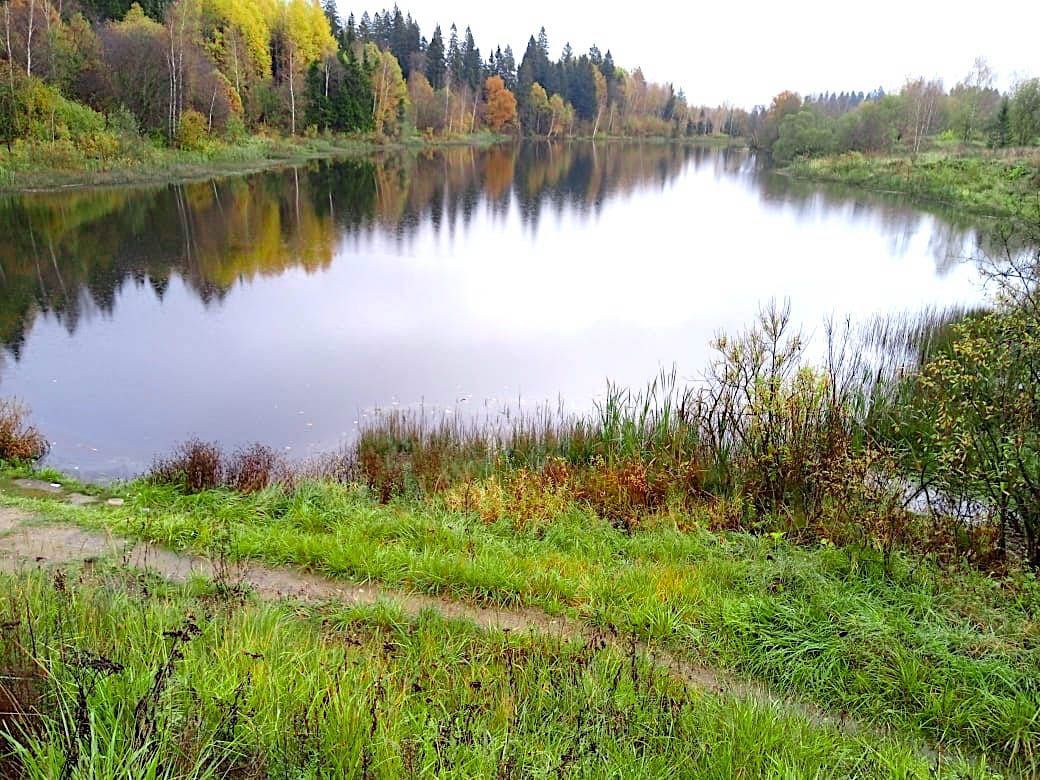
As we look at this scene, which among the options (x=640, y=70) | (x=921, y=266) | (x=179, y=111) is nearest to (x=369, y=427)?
(x=921, y=266)

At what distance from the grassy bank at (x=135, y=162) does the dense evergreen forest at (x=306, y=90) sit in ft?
1.50

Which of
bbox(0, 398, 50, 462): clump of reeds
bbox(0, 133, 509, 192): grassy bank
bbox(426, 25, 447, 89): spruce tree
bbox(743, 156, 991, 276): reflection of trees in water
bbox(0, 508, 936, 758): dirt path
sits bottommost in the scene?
bbox(0, 398, 50, 462): clump of reeds

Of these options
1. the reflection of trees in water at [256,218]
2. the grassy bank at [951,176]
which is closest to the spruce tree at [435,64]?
the reflection of trees in water at [256,218]

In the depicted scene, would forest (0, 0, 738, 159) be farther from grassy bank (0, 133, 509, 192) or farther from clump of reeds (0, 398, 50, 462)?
clump of reeds (0, 398, 50, 462)

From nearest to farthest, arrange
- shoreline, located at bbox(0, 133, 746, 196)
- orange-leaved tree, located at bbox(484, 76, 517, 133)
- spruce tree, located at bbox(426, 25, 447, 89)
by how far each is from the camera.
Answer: shoreline, located at bbox(0, 133, 746, 196) < spruce tree, located at bbox(426, 25, 447, 89) < orange-leaved tree, located at bbox(484, 76, 517, 133)

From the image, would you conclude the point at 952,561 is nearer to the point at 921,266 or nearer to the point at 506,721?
the point at 506,721

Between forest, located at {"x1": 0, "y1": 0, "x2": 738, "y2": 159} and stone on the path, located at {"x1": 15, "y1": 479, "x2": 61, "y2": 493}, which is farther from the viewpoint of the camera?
forest, located at {"x1": 0, "y1": 0, "x2": 738, "y2": 159}

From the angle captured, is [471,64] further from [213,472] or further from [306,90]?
[213,472]

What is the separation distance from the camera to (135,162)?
33.1 m

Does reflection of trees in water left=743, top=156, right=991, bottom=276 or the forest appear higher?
the forest

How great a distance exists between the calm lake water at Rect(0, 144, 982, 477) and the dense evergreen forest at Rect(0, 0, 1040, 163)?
282 inches

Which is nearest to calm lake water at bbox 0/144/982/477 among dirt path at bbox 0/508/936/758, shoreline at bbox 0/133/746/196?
shoreline at bbox 0/133/746/196

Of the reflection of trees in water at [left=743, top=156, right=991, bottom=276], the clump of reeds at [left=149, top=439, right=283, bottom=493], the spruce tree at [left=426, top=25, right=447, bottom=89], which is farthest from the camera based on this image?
the spruce tree at [left=426, top=25, right=447, bottom=89]

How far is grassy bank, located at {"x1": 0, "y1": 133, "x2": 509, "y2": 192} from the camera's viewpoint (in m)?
28.8
